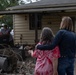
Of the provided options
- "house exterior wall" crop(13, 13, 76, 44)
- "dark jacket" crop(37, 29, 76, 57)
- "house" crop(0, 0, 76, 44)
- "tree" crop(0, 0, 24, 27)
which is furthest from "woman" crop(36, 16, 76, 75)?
"tree" crop(0, 0, 24, 27)

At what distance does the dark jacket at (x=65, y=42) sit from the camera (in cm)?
536

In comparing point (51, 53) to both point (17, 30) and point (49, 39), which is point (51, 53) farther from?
point (17, 30)

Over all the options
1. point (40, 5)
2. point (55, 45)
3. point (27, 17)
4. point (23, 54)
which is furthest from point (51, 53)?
point (27, 17)

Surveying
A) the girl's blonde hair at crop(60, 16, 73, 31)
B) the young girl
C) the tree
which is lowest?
the tree

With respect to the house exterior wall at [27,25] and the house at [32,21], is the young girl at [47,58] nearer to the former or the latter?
the house at [32,21]

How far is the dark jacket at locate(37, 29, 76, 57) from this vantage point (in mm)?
5355

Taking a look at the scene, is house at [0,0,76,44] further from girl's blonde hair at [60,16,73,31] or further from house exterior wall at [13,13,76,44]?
girl's blonde hair at [60,16,73,31]

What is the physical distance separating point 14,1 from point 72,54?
39546 mm

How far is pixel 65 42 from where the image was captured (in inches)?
215

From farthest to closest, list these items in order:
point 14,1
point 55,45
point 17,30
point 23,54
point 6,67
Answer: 1. point 14,1
2. point 17,30
3. point 23,54
4. point 6,67
5. point 55,45

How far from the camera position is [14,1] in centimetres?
4450

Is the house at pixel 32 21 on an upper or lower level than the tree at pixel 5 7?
upper

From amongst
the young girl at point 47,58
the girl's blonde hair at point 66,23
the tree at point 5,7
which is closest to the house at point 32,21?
the girl's blonde hair at point 66,23

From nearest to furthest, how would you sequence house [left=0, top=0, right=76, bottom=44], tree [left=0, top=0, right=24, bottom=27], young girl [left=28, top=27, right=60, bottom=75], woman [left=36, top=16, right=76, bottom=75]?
young girl [left=28, top=27, right=60, bottom=75]
woman [left=36, top=16, right=76, bottom=75]
house [left=0, top=0, right=76, bottom=44]
tree [left=0, top=0, right=24, bottom=27]
